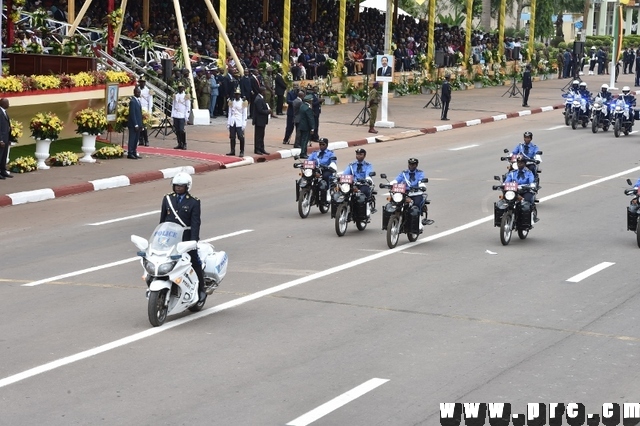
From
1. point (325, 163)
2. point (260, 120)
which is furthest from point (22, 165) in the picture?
point (325, 163)

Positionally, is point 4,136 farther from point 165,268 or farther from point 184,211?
point 165,268

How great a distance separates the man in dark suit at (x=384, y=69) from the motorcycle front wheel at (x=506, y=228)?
64.4 ft

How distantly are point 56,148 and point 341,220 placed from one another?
12.4 meters

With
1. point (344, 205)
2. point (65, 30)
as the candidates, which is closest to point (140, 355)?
point (344, 205)

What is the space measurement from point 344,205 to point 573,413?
10.6 m

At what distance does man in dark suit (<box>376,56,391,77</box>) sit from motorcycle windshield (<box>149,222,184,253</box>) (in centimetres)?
2635

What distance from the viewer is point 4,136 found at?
1014 inches

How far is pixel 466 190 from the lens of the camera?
1078 inches

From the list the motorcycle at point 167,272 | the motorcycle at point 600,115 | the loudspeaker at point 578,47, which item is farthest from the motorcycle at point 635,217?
the loudspeaker at point 578,47

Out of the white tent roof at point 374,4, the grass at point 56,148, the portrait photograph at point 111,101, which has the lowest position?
the grass at point 56,148

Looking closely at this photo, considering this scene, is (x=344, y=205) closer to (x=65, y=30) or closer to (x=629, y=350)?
(x=629, y=350)

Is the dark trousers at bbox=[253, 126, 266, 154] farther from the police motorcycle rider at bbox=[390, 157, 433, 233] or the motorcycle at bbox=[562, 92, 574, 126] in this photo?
the motorcycle at bbox=[562, 92, 574, 126]

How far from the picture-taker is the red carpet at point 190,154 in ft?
104

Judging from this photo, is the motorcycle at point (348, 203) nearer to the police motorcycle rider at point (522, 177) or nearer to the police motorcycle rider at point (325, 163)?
the police motorcycle rider at point (325, 163)
